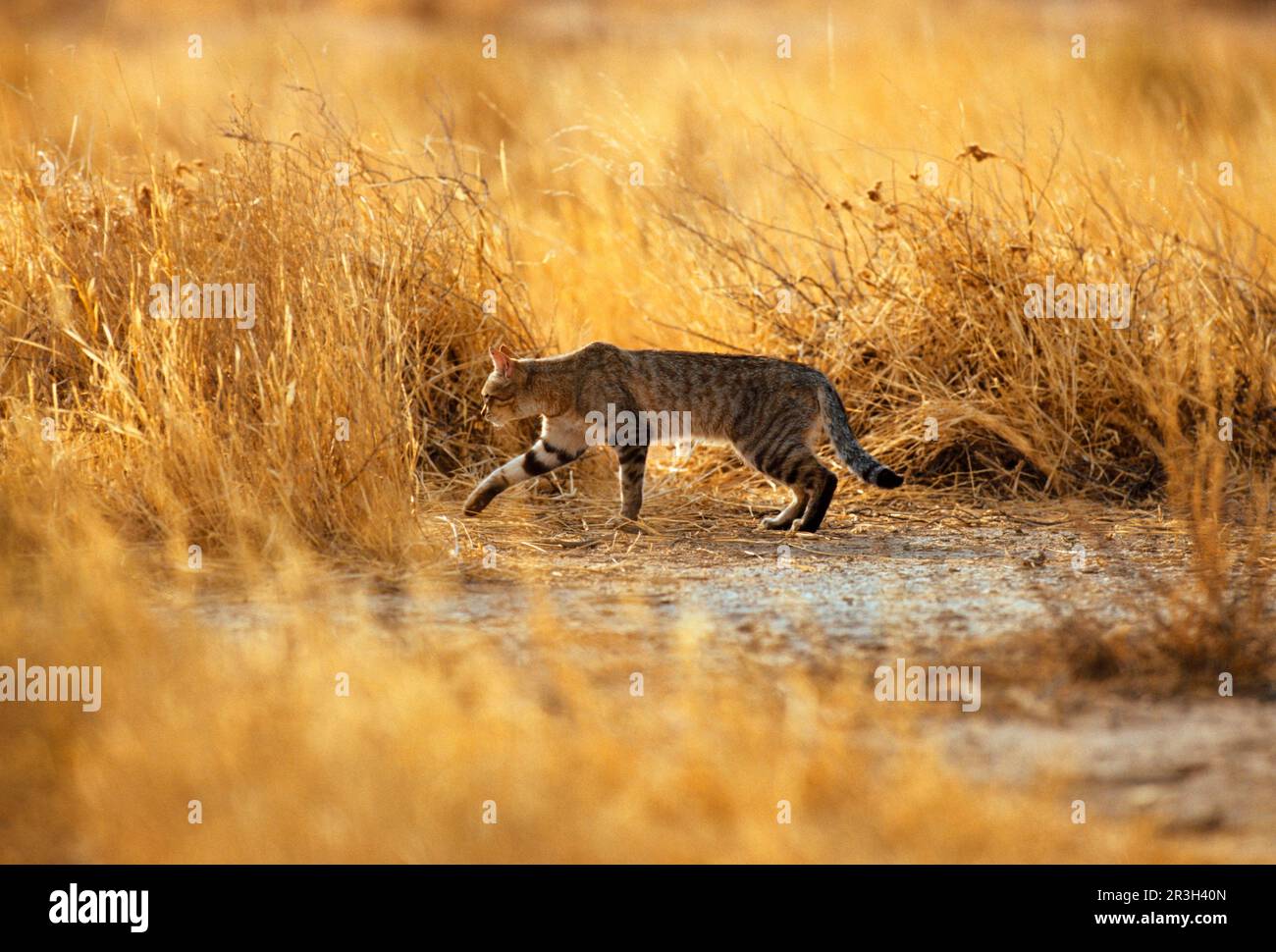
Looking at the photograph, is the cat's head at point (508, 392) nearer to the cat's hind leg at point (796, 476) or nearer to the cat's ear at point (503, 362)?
the cat's ear at point (503, 362)

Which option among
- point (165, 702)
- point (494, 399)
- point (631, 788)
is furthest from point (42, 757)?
point (494, 399)

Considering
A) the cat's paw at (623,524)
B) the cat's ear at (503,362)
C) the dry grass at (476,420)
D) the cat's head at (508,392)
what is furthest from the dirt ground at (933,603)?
the cat's ear at (503,362)

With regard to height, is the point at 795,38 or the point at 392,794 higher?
the point at 795,38

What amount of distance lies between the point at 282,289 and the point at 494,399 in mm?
1008

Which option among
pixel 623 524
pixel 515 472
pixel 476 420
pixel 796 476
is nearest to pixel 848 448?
pixel 796 476

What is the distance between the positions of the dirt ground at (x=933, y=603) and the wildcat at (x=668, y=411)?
19 cm

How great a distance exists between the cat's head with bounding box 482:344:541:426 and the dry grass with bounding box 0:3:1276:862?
302 mm

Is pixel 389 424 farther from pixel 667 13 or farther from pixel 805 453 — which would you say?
pixel 667 13

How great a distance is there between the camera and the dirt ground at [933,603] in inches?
136

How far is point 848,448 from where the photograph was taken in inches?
239

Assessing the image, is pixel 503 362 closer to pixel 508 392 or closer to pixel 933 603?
pixel 508 392

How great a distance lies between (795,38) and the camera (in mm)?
18984

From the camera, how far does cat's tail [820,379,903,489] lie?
19.1 ft

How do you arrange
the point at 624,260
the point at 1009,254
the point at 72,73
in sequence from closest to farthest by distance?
1. the point at 1009,254
2. the point at 624,260
3. the point at 72,73
